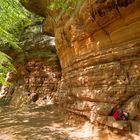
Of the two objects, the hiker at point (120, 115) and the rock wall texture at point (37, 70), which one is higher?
the rock wall texture at point (37, 70)

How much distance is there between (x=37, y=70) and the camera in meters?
26.2

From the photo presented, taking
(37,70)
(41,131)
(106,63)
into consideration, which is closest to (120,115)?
(106,63)

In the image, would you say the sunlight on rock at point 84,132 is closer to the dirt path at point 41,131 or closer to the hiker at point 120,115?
the dirt path at point 41,131

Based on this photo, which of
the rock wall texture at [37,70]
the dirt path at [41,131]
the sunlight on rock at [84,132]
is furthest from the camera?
the rock wall texture at [37,70]

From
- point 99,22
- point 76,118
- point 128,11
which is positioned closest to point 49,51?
point 76,118

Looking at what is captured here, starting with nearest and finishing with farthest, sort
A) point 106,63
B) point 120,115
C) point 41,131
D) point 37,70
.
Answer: point 120,115 → point 106,63 → point 41,131 → point 37,70

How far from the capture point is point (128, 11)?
981 centimetres

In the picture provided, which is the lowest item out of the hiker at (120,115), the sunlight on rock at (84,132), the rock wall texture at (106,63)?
the sunlight on rock at (84,132)

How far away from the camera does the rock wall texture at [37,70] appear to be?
24.9 m

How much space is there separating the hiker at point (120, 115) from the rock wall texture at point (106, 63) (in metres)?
0.18

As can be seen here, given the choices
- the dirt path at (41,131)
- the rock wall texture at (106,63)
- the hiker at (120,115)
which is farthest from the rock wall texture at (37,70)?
the hiker at (120,115)

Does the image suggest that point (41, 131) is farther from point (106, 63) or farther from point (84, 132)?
point (106, 63)

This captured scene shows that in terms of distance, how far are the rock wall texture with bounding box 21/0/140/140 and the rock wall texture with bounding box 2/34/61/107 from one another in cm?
1080

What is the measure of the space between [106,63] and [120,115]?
2676mm
